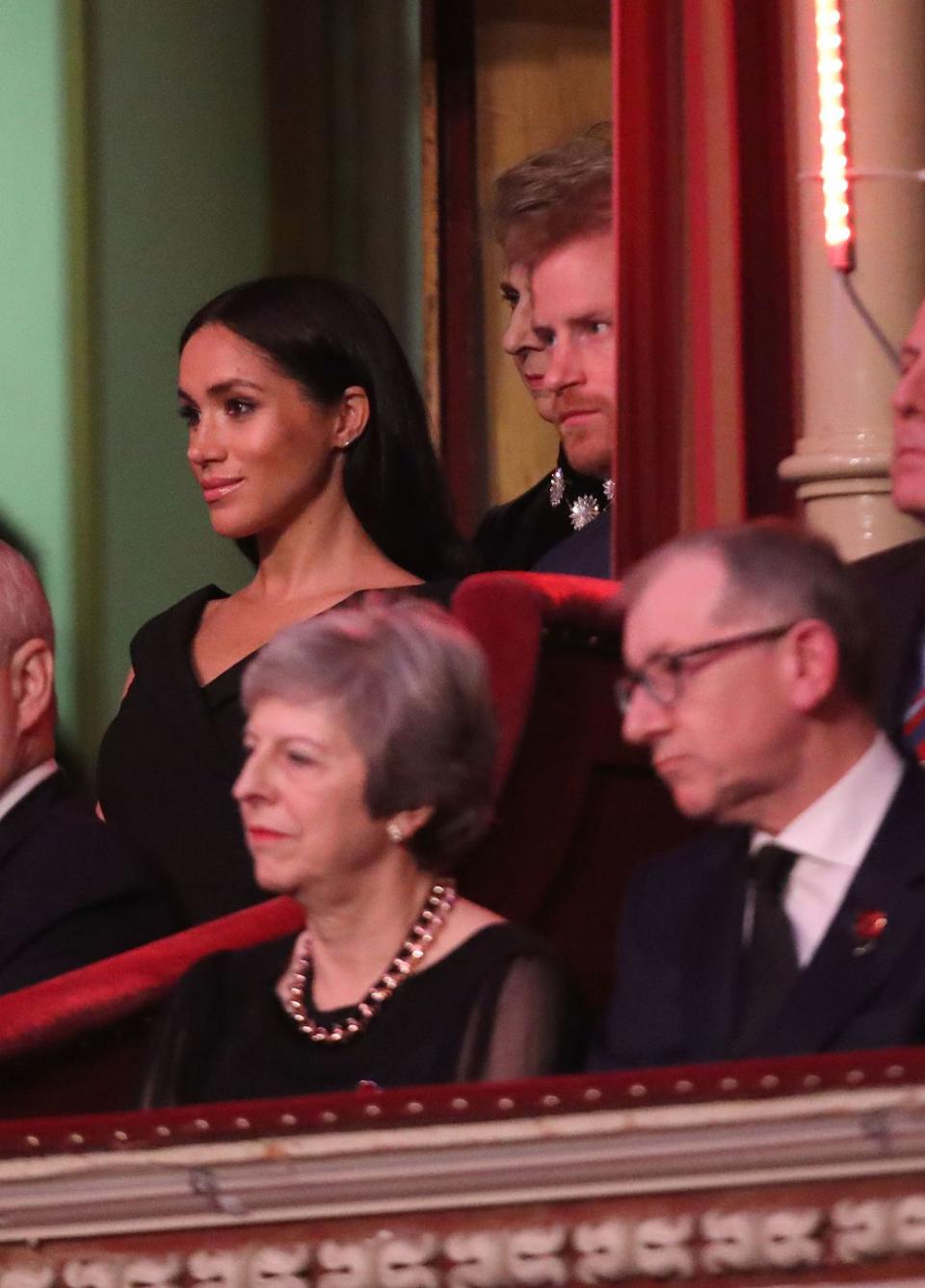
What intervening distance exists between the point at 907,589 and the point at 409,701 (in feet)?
1.63

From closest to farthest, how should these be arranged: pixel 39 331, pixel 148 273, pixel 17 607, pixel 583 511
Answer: pixel 17 607
pixel 583 511
pixel 39 331
pixel 148 273

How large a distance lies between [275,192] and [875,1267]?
11.0 feet

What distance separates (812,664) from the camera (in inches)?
70.1

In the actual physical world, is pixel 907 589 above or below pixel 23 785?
above

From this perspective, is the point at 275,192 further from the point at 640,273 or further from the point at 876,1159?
the point at 876,1159

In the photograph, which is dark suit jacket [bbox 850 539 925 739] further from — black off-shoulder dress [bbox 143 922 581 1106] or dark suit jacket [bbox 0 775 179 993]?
dark suit jacket [bbox 0 775 179 993]

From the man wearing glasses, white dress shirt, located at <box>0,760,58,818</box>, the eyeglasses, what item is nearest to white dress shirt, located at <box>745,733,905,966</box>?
the man wearing glasses

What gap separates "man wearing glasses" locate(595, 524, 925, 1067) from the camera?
1.76 meters

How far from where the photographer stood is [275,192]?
448 centimetres

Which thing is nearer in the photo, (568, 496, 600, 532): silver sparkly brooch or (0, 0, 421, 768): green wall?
(568, 496, 600, 532): silver sparkly brooch

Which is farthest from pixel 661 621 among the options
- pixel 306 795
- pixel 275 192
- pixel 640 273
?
pixel 275 192

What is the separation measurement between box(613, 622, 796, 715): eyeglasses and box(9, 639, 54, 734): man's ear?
2.93 feet

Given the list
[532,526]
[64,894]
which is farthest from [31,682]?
[532,526]

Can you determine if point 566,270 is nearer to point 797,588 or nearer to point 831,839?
point 797,588
